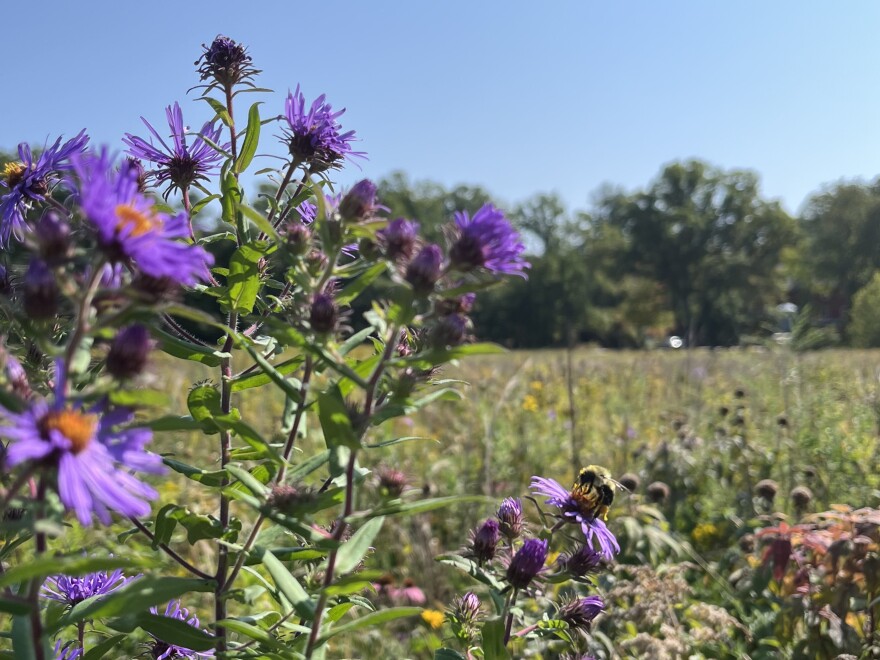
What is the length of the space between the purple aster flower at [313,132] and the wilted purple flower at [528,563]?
72 cm

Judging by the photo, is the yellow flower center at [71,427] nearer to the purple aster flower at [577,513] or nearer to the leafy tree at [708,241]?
the purple aster flower at [577,513]

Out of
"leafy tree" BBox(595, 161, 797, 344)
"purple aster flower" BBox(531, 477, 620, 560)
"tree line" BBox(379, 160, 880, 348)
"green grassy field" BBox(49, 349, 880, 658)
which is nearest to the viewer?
"purple aster flower" BBox(531, 477, 620, 560)

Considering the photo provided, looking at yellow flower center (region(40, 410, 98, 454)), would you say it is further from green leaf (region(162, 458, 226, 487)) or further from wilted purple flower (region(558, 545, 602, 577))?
wilted purple flower (region(558, 545, 602, 577))

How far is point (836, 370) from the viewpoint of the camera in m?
6.93

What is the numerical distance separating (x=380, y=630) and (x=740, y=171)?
164 feet

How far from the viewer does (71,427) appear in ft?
2.16

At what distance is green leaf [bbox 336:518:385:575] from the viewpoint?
2.98 ft

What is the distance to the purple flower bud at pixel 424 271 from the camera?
84 cm

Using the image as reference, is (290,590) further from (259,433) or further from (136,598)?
(259,433)

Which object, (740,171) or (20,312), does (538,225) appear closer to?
(740,171)

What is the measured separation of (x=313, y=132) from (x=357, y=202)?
305mm

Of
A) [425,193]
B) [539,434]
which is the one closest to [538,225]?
[425,193]

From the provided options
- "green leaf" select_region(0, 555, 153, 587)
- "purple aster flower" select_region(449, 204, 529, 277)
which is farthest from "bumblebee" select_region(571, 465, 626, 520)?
"green leaf" select_region(0, 555, 153, 587)

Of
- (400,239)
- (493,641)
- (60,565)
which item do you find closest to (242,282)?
(400,239)
